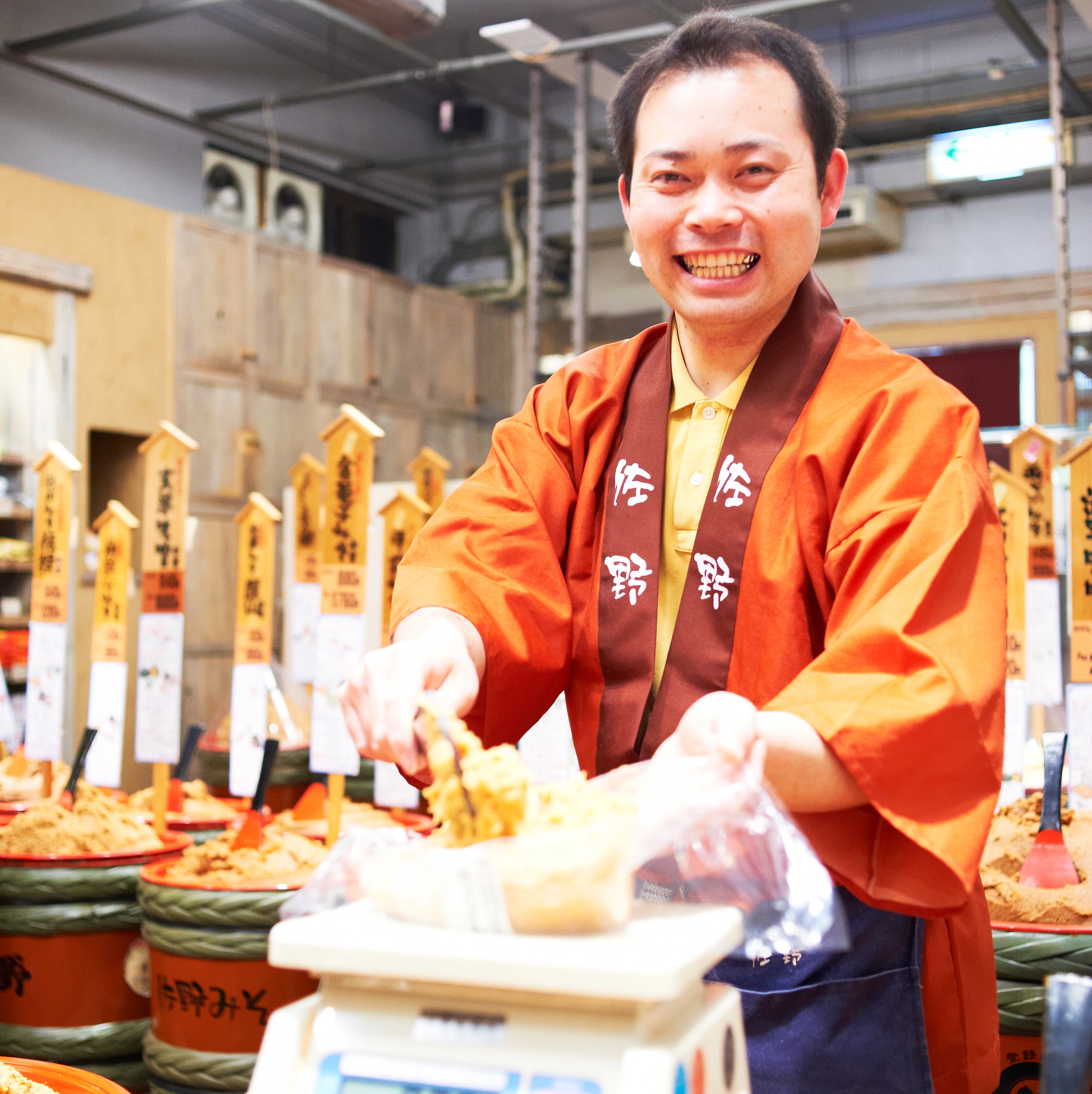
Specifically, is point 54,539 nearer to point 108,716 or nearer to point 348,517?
point 108,716

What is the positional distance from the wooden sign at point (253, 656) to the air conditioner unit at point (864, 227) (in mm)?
4722

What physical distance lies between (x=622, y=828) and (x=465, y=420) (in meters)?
7.19

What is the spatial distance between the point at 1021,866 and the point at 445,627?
1195mm

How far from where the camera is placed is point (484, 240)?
8164mm

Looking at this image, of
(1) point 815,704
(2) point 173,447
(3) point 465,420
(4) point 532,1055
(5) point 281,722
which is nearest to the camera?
(4) point 532,1055

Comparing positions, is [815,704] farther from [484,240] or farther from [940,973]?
[484,240]

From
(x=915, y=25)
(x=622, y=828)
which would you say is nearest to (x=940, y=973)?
(x=622, y=828)

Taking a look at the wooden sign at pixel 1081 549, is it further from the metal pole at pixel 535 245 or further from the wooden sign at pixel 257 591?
the metal pole at pixel 535 245

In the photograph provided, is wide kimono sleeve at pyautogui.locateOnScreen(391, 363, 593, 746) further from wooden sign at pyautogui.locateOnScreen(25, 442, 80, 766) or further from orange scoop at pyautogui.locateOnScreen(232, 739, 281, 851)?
wooden sign at pyautogui.locateOnScreen(25, 442, 80, 766)

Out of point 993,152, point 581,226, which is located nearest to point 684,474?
point 581,226

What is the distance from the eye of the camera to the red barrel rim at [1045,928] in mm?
1663

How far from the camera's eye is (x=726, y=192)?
1.06 meters

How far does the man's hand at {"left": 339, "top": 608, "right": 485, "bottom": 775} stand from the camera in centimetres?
87

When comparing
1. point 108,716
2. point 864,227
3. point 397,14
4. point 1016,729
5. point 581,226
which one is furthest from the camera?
point 864,227
